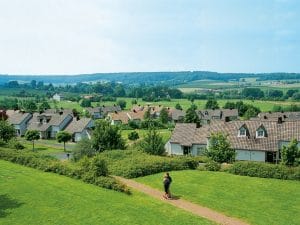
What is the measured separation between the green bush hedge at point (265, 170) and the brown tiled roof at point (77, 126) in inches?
2285

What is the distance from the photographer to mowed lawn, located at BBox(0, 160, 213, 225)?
24969 millimetres

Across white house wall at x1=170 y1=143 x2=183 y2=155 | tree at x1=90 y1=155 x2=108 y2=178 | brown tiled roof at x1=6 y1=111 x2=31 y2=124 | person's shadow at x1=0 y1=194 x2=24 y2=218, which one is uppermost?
tree at x1=90 y1=155 x2=108 y2=178

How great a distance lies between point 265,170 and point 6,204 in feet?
77.7

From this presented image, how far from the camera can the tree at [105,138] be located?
173 feet

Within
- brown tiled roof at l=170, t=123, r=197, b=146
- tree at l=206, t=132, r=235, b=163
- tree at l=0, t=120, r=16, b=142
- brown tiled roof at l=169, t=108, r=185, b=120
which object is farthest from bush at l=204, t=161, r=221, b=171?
brown tiled roof at l=169, t=108, r=185, b=120

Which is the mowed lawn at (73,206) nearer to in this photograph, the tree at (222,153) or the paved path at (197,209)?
the paved path at (197,209)

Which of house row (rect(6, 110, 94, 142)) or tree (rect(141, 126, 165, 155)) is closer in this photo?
tree (rect(141, 126, 165, 155))

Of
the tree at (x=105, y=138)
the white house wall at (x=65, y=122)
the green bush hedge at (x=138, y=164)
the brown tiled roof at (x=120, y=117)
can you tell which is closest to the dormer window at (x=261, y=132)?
the green bush hedge at (x=138, y=164)

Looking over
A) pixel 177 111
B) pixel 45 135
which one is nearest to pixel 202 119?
pixel 177 111

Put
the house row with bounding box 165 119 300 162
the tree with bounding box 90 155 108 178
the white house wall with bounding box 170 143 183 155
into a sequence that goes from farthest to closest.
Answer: the white house wall with bounding box 170 143 183 155, the house row with bounding box 165 119 300 162, the tree with bounding box 90 155 108 178

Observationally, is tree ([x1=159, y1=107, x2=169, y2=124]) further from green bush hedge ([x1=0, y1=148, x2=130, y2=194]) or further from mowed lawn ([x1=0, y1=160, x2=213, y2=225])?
mowed lawn ([x1=0, y1=160, x2=213, y2=225])

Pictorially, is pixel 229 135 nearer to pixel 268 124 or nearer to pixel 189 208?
pixel 268 124

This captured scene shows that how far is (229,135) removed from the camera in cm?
6022

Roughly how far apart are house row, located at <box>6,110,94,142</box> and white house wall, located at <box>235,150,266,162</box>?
140 feet
